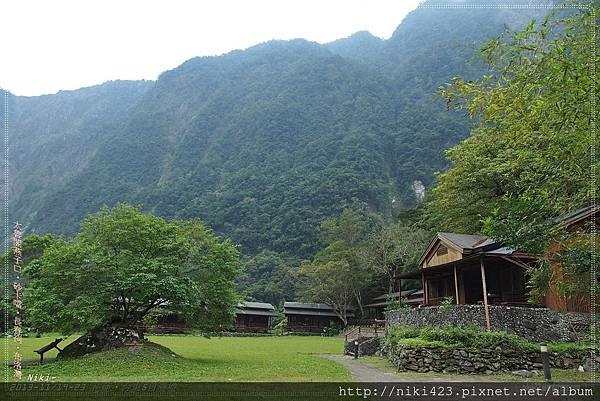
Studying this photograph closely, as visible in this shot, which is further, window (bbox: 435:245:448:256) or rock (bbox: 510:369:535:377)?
window (bbox: 435:245:448:256)

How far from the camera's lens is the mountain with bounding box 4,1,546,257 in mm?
90312

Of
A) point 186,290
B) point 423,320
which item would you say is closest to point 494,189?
point 423,320

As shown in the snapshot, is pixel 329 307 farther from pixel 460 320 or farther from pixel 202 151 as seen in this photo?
pixel 202 151

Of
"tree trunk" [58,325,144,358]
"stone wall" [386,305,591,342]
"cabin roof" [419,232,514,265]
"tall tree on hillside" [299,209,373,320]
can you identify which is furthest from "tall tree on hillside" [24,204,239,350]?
"tall tree on hillside" [299,209,373,320]

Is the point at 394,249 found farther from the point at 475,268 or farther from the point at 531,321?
the point at 531,321

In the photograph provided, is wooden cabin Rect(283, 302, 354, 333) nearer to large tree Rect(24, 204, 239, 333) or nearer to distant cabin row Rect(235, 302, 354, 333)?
distant cabin row Rect(235, 302, 354, 333)

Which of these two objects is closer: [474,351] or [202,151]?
[474,351]

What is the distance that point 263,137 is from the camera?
118 metres

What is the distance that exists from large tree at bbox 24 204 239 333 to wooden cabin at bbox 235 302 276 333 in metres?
35.6

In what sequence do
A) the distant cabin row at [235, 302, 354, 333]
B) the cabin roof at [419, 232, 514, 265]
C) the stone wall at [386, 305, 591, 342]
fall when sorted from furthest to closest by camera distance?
the distant cabin row at [235, 302, 354, 333], the cabin roof at [419, 232, 514, 265], the stone wall at [386, 305, 591, 342]

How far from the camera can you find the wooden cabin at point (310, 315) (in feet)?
184

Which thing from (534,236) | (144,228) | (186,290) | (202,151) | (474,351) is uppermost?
(202,151)

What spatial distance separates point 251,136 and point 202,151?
1432 centimetres

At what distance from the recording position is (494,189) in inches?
1091
